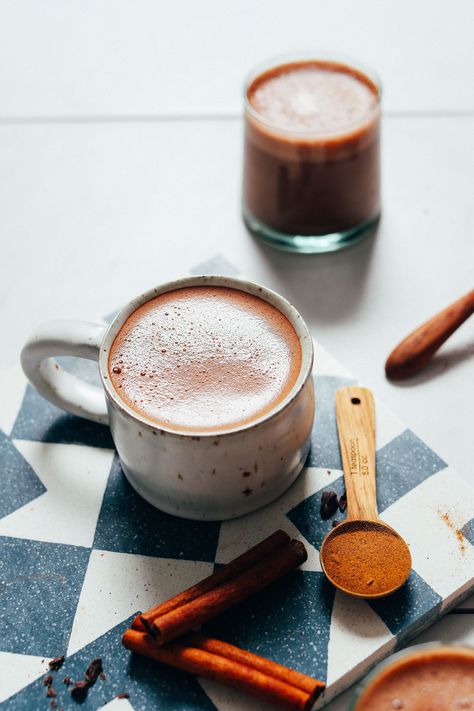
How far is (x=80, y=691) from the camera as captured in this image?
36.5 inches

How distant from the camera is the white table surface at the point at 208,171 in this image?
1.35 metres

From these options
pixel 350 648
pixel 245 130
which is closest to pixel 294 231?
pixel 245 130

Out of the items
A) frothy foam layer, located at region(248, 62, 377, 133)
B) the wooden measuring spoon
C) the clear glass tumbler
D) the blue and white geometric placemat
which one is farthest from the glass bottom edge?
the wooden measuring spoon

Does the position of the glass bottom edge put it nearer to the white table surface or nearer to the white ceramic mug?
the white table surface

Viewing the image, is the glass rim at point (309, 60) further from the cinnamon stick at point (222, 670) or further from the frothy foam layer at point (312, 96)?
the cinnamon stick at point (222, 670)

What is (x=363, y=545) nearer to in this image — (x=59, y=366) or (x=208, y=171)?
(x=59, y=366)

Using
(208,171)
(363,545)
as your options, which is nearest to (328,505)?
(363,545)

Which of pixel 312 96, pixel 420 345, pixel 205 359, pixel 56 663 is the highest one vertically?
pixel 312 96

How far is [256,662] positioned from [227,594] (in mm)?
78

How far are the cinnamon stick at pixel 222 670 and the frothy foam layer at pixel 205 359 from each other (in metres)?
0.23

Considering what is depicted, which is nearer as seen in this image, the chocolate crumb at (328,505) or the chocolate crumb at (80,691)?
the chocolate crumb at (80,691)

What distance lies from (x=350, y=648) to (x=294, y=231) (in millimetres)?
689

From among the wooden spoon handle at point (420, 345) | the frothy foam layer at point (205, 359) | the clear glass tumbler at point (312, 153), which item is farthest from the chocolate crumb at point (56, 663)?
the clear glass tumbler at point (312, 153)

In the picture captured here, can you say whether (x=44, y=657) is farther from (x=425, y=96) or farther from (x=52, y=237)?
(x=425, y=96)
